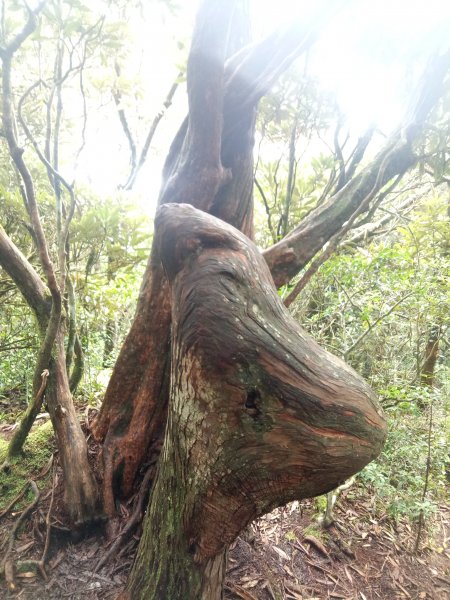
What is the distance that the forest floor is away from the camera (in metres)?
1.97

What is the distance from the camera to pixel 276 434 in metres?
1.18

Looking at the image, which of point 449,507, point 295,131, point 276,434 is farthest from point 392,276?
point 449,507

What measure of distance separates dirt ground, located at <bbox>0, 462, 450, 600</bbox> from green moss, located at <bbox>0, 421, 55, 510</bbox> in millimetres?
153

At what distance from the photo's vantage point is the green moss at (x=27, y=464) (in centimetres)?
239

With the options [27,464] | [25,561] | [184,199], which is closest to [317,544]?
[25,561]

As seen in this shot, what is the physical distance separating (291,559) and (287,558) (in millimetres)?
36

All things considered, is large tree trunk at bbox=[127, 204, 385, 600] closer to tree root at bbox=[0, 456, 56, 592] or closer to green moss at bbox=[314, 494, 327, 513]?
tree root at bbox=[0, 456, 56, 592]

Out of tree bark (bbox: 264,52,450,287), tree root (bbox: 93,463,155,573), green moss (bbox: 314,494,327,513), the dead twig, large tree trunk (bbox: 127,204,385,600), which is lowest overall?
the dead twig

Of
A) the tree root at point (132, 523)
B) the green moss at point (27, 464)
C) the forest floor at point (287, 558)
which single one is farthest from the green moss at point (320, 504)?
the green moss at point (27, 464)

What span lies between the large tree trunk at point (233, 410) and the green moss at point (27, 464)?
4.75ft

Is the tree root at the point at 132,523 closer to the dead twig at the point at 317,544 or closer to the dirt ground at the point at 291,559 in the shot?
the dirt ground at the point at 291,559

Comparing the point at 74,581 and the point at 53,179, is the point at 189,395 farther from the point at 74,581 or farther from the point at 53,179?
the point at 53,179

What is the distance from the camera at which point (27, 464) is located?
258 centimetres

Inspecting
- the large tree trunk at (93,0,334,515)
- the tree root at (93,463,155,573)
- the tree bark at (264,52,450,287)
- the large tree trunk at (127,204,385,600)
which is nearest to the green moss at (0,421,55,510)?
the large tree trunk at (93,0,334,515)
